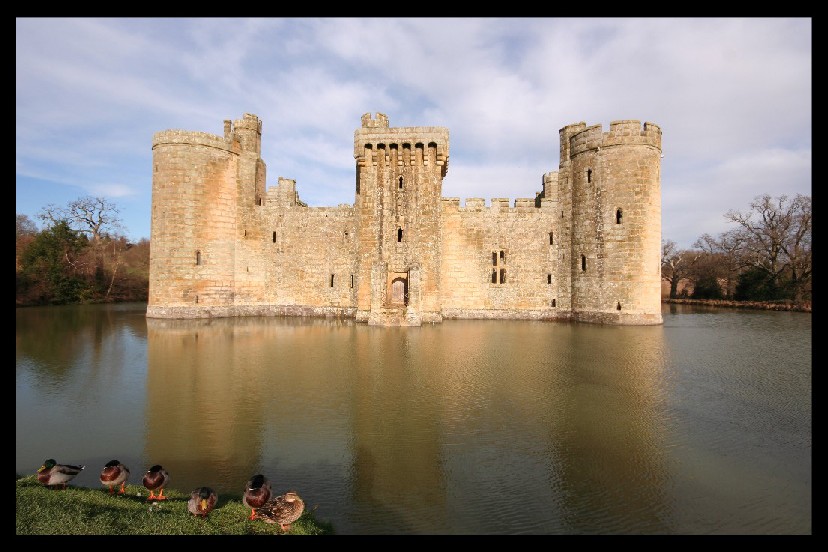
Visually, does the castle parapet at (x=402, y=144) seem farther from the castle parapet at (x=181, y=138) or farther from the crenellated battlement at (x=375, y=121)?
the castle parapet at (x=181, y=138)

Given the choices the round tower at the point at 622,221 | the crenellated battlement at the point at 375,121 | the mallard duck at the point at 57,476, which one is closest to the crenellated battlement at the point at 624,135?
the round tower at the point at 622,221

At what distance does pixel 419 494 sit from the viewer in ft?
19.1

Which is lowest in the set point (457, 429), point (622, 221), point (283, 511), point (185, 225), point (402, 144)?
point (457, 429)

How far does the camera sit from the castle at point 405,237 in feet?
78.1

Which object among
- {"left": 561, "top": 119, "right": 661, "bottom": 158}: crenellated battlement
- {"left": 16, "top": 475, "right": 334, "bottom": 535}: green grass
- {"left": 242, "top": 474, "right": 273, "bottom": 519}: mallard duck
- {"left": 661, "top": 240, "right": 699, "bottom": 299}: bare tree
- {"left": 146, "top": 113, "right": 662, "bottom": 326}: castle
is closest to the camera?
{"left": 16, "top": 475, "right": 334, "bottom": 535}: green grass

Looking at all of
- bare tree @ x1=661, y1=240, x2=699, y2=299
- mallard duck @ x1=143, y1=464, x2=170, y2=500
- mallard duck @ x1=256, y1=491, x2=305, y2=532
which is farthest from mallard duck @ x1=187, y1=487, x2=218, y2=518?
bare tree @ x1=661, y1=240, x2=699, y2=299

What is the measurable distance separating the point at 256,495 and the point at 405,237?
19896 mm

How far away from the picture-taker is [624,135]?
23.5 m

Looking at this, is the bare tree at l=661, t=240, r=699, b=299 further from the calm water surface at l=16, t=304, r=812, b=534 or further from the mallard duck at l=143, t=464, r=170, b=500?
the mallard duck at l=143, t=464, r=170, b=500

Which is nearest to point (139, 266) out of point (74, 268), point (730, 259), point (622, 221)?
point (74, 268)

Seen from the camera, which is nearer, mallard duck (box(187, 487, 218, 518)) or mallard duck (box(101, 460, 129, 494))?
mallard duck (box(187, 487, 218, 518))

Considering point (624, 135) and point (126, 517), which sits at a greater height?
point (624, 135)

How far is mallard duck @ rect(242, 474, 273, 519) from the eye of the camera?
16.5ft

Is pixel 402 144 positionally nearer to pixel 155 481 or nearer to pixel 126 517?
pixel 155 481
